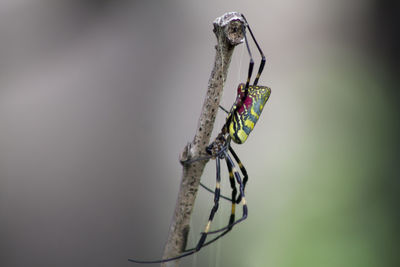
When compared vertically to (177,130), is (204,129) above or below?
below

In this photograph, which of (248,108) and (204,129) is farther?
(248,108)

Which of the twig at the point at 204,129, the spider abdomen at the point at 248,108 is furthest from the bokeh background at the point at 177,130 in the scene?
the twig at the point at 204,129

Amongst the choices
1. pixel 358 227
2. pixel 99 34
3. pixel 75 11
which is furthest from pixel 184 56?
pixel 358 227

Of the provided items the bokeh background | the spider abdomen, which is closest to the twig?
the spider abdomen

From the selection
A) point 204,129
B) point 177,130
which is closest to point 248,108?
point 204,129

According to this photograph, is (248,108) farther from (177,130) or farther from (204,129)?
(177,130)

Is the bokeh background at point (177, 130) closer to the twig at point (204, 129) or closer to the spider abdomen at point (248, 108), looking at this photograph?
the spider abdomen at point (248, 108)
